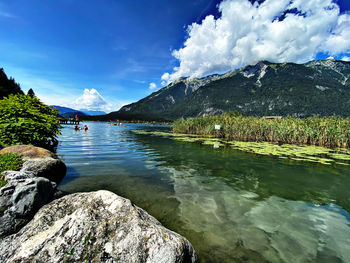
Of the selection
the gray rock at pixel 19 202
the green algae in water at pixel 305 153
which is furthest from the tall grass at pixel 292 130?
the gray rock at pixel 19 202

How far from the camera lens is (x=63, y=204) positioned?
3.69 m

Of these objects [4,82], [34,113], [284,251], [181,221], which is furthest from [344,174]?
[4,82]

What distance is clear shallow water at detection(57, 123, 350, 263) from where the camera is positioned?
13.4ft

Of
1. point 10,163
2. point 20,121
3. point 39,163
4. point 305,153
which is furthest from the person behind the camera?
point 305,153

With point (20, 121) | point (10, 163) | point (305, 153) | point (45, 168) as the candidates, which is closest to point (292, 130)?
point (305, 153)

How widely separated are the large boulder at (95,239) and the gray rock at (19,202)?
0.46 meters

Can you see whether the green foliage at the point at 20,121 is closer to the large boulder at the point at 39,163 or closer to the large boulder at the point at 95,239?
the large boulder at the point at 39,163

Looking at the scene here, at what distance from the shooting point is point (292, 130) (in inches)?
935

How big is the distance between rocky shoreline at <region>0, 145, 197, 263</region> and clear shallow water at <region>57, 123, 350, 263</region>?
159 cm

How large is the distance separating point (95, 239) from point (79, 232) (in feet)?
1.03

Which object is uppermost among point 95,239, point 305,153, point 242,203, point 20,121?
point 20,121

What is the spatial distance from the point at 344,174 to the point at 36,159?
17442mm

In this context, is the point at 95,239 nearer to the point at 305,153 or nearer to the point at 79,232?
the point at 79,232

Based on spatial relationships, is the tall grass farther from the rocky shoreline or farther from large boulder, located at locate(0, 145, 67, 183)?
the rocky shoreline
